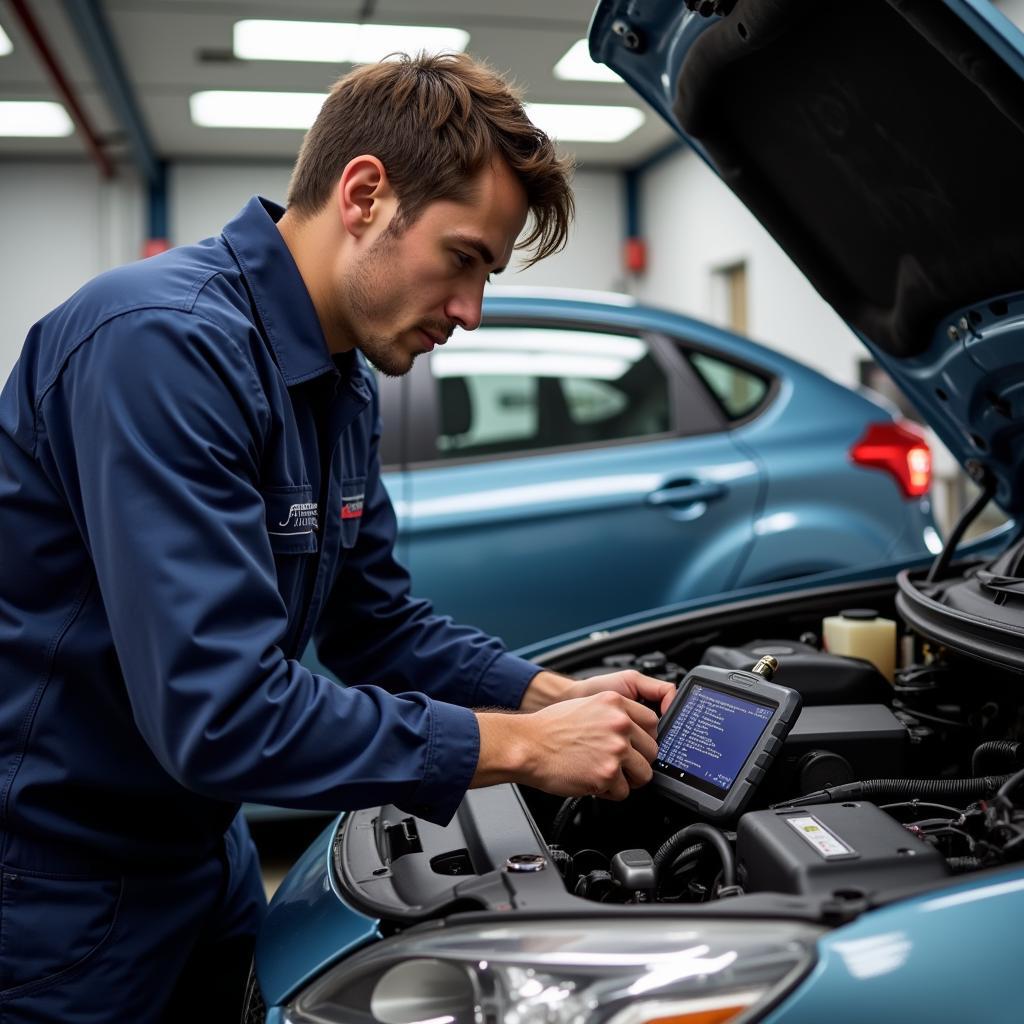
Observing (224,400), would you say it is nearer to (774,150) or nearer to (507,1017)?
(507,1017)

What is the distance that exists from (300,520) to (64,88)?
6.94 m

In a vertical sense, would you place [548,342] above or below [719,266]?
below

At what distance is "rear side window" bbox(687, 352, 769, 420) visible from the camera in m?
3.10

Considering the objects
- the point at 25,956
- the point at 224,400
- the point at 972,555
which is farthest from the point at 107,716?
the point at 972,555

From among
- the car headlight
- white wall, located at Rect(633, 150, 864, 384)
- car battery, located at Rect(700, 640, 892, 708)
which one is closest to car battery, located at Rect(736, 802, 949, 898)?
the car headlight

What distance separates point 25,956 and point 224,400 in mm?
628

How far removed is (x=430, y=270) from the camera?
1279 mm

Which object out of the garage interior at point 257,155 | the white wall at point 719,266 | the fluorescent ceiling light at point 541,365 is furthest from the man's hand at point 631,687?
the white wall at point 719,266

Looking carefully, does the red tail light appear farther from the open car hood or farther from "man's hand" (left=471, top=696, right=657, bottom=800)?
"man's hand" (left=471, top=696, right=657, bottom=800)

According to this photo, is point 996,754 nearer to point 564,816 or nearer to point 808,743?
point 808,743

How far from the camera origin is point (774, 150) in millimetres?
1666

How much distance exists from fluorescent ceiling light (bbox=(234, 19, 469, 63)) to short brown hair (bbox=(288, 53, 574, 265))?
17.8 ft

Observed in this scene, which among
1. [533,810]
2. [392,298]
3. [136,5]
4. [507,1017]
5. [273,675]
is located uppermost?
[136,5]

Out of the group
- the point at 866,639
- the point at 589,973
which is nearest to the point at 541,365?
the point at 866,639
